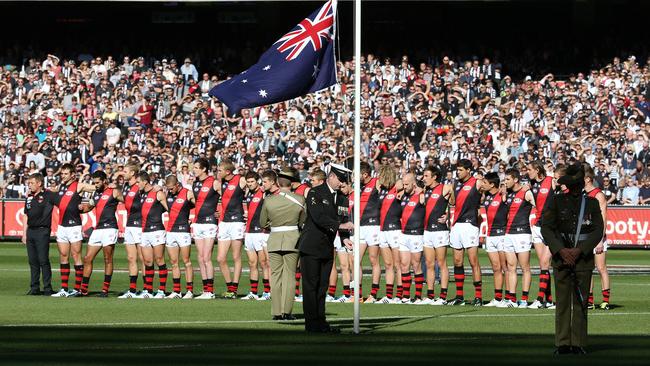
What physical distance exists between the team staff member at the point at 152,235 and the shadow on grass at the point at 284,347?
5.83 metres

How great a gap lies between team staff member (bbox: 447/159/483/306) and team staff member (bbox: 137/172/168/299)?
5052 mm

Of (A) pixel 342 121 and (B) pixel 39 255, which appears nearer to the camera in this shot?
(B) pixel 39 255

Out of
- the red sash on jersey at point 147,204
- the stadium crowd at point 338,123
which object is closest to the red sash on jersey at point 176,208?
the red sash on jersey at point 147,204

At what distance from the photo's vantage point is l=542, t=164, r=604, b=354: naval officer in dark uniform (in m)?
14.3

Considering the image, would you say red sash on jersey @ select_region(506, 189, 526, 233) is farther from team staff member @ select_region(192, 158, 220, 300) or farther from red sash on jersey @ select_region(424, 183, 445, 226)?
team staff member @ select_region(192, 158, 220, 300)

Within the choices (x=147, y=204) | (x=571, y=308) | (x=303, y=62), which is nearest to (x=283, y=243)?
(x=303, y=62)

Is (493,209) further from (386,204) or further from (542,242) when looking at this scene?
(386,204)

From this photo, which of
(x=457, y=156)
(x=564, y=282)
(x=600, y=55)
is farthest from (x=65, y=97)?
(x=564, y=282)

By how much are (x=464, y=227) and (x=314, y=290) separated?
18.2 ft

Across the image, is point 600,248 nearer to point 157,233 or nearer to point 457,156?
point 157,233

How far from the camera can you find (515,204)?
2139 cm

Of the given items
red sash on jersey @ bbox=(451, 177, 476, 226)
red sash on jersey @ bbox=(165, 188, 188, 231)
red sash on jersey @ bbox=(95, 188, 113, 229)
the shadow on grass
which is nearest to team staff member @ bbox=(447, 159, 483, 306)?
red sash on jersey @ bbox=(451, 177, 476, 226)

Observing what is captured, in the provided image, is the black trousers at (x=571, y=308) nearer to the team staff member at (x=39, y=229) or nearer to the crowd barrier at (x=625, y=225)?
the team staff member at (x=39, y=229)

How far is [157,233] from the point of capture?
23.2m
